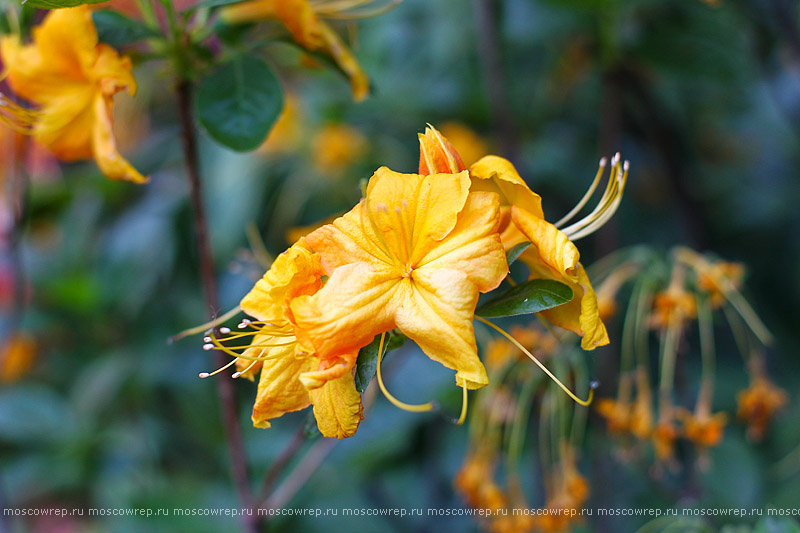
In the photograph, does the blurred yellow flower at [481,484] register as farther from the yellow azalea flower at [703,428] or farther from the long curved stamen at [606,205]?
the long curved stamen at [606,205]

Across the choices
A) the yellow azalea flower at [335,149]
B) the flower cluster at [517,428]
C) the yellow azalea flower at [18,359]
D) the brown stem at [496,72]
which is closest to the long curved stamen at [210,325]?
the flower cluster at [517,428]

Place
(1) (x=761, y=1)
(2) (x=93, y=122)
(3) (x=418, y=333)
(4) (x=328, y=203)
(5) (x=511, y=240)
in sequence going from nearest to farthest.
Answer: (3) (x=418, y=333), (5) (x=511, y=240), (2) (x=93, y=122), (1) (x=761, y=1), (4) (x=328, y=203)

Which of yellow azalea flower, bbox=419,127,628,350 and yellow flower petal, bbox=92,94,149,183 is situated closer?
yellow azalea flower, bbox=419,127,628,350

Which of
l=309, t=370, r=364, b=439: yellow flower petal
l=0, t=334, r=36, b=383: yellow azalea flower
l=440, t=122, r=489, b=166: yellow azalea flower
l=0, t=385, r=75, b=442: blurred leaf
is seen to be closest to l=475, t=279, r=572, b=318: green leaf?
l=309, t=370, r=364, b=439: yellow flower petal

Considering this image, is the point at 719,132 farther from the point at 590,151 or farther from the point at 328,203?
the point at 328,203

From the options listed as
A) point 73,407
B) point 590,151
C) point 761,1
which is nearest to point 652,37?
point 761,1

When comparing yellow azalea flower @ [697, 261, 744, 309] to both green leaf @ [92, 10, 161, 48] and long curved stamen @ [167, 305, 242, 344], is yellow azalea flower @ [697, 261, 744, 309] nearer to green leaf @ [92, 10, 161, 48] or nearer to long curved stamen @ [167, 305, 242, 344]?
long curved stamen @ [167, 305, 242, 344]
